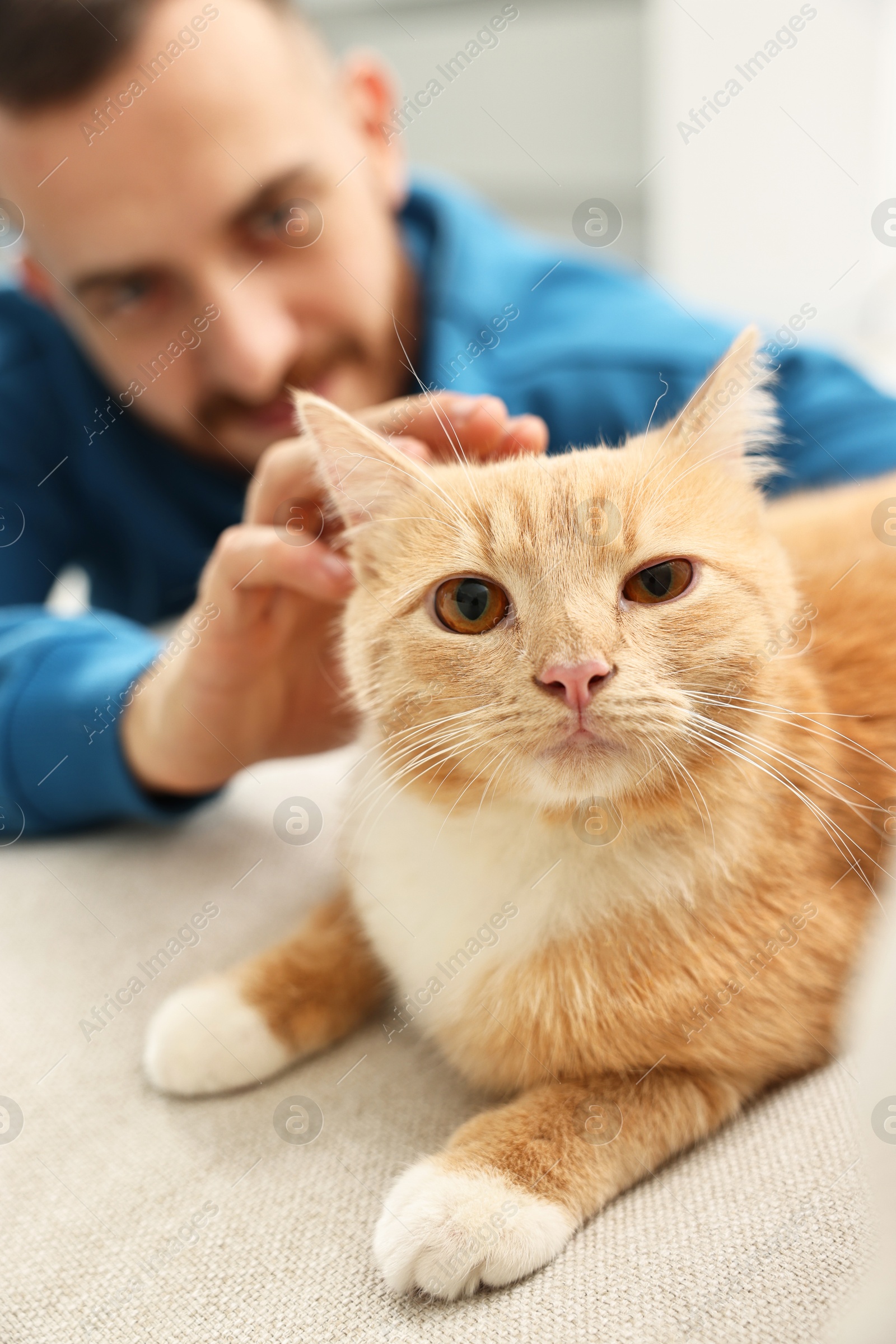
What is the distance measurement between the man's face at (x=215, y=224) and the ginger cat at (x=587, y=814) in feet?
2.54

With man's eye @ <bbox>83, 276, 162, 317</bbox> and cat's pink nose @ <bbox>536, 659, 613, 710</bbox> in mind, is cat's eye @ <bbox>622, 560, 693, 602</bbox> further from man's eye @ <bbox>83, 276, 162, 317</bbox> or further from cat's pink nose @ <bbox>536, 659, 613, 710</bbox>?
man's eye @ <bbox>83, 276, 162, 317</bbox>

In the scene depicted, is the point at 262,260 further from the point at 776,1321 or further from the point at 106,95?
the point at 776,1321

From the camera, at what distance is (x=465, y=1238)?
0.86 meters

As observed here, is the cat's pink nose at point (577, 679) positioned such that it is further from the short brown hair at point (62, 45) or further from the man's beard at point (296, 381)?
the short brown hair at point (62, 45)

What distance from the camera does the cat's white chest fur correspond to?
3.38ft

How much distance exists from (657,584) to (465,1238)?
65cm

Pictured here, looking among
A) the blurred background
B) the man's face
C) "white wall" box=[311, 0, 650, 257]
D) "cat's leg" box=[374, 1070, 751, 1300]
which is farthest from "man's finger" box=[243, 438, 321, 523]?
"white wall" box=[311, 0, 650, 257]

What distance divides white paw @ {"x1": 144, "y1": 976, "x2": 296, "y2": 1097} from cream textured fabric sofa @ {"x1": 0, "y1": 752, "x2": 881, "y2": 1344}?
2cm

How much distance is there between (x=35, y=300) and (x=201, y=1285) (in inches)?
92.7

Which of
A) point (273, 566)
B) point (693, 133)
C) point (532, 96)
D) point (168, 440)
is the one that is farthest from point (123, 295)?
point (532, 96)

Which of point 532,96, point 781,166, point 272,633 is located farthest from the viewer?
point 532,96

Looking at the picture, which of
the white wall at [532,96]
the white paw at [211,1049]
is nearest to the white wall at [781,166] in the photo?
the white wall at [532,96]

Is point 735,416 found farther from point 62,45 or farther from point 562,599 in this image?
point 62,45

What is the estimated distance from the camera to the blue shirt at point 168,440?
1709 mm
